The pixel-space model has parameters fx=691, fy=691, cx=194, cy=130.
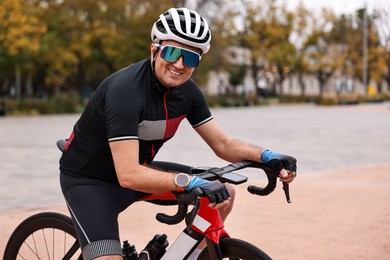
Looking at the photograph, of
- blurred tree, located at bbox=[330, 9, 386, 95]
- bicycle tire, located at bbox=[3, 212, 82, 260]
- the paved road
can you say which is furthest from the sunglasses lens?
blurred tree, located at bbox=[330, 9, 386, 95]

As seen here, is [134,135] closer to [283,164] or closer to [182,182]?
[182,182]

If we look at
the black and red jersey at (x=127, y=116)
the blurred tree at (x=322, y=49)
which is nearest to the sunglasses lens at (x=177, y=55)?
the black and red jersey at (x=127, y=116)

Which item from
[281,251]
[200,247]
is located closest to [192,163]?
[281,251]

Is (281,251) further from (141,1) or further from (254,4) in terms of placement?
(254,4)

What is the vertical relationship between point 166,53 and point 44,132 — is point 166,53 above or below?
above

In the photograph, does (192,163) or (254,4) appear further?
(254,4)

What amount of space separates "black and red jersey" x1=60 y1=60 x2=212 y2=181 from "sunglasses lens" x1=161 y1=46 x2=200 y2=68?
130 mm

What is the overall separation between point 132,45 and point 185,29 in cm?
4489

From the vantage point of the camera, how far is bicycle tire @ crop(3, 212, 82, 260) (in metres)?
3.55

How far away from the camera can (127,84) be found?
3.00 metres

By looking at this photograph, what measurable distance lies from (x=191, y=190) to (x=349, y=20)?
89031 millimetres

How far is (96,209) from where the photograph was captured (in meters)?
3.13

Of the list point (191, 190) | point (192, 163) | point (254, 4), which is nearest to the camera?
point (191, 190)

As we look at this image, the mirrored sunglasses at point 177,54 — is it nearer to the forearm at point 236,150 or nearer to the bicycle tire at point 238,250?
the forearm at point 236,150
